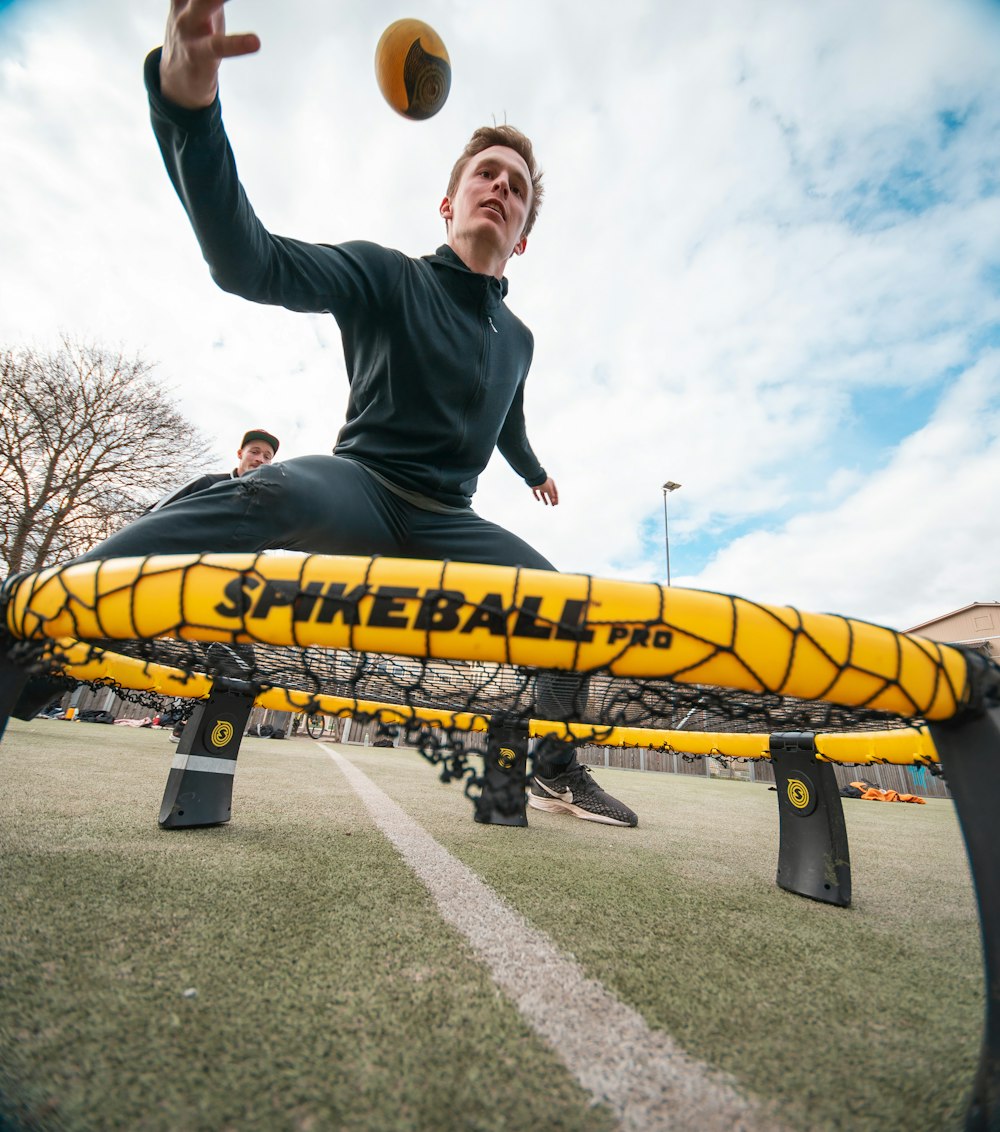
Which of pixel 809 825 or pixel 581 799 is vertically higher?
pixel 809 825

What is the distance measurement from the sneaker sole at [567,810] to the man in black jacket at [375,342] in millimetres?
1418

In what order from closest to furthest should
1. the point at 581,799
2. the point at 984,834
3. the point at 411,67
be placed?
the point at 984,834 < the point at 411,67 < the point at 581,799

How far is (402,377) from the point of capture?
1840 mm

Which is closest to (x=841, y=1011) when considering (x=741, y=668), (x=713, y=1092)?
(x=713, y=1092)

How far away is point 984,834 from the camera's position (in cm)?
66

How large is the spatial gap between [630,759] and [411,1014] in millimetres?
21772

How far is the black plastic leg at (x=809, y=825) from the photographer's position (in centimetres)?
168

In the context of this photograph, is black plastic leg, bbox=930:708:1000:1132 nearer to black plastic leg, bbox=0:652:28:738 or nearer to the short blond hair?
black plastic leg, bbox=0:652:28:738

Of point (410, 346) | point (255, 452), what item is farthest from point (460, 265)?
point (255, 452)

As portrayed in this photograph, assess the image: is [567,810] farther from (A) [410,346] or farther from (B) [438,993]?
(A) [410,346]

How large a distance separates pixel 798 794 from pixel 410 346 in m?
2.11

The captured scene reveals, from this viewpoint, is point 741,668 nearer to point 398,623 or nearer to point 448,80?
point 398,623

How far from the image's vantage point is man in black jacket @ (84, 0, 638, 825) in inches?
41.1

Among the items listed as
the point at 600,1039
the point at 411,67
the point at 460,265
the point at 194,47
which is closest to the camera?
the point at 600,1039
